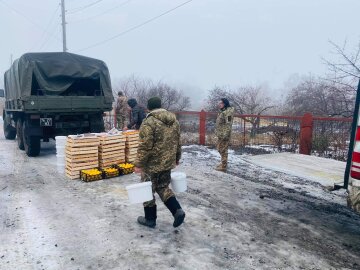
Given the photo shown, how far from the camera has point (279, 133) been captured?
1038cm

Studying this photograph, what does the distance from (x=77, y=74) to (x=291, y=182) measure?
6.81m

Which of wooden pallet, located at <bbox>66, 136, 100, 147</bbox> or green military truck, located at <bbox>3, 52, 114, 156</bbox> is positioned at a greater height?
green military truck, located at <bbox>3, 52, 114, 156</bbox>

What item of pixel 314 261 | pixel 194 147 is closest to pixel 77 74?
pixel 194 147

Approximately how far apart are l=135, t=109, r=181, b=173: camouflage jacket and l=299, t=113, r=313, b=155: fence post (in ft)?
21.1

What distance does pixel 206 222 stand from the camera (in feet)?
14.9

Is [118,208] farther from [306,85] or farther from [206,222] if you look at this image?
[306,85]

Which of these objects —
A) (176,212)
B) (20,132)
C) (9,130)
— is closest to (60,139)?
(20,132)

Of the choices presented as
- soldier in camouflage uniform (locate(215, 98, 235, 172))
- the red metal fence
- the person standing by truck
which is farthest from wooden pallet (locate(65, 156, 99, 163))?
the person standing by truck

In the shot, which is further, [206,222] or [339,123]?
[339,123]

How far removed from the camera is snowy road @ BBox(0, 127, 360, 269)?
346 centimetres

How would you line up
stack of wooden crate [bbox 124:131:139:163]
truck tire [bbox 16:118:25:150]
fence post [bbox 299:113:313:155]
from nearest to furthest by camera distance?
stack of wooden crate [bbox 124:131:139:163], fence post [bbox 299:113:313:155], truck tire [bbox 16:118:25:150]

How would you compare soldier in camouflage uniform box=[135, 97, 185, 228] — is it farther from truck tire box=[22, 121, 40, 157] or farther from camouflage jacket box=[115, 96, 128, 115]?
camouflage jacket box=[115, 96, 128, 115]

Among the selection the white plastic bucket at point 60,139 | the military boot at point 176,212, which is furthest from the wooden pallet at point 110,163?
the military boot at point 176,212

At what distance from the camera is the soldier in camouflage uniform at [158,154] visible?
4039mm
